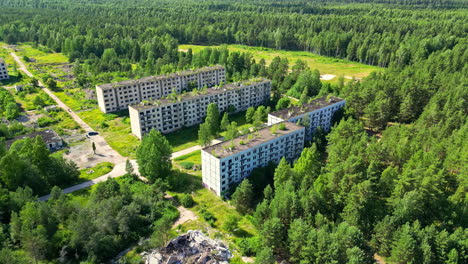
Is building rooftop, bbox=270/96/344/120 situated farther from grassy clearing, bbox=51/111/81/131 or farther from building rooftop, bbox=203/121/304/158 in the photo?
grassy clearing, bbox=51/111/81/131

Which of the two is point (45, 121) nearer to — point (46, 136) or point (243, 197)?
point (46, 136)

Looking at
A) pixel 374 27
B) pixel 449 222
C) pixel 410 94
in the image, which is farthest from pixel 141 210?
pixel 374 27

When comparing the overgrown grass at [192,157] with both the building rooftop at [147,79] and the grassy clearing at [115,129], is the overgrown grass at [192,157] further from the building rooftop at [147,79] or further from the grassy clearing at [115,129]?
the building rooftop at [147,79]

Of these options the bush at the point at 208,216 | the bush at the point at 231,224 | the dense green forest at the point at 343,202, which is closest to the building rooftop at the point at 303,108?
the dense green forest at the point at 343,202

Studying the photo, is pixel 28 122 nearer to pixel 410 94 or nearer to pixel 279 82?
pixel 279 82

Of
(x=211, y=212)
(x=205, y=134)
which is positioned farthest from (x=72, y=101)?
(x=211, y=212)

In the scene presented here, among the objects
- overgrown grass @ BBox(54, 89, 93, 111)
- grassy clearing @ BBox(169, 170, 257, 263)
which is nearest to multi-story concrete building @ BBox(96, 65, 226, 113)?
overgrown grass @ BBox(54, 89, 93, 111)
